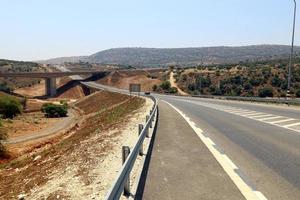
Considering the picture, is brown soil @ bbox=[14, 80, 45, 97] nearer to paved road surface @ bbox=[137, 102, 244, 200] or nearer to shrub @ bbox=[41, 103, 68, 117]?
shrub @ bbox=[41, 103, 68, 117]

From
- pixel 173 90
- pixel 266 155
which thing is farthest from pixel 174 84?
pixel 266 155

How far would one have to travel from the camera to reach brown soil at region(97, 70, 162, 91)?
132 m

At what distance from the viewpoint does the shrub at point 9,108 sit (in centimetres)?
7362

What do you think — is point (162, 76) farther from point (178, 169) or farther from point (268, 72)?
point (178, 169)

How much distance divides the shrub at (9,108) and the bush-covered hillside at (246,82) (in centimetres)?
4191

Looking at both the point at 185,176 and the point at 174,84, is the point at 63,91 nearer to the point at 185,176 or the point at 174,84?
the point at 174,84

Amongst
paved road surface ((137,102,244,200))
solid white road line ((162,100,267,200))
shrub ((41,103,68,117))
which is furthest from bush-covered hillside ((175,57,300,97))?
paved road surface ((137,102,244,200))

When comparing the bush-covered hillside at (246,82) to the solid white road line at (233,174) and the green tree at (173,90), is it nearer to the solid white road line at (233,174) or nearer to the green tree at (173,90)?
the green tree at (173,90)

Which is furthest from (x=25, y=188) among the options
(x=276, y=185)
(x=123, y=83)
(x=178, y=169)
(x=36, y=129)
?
(x=123, y=83)

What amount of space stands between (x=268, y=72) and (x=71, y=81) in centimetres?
7656

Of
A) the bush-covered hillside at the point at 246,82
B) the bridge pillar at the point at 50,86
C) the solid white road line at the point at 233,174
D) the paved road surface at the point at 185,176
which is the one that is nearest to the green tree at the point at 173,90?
the bush-covered hillside at the point at 246,82

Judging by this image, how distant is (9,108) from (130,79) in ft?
224

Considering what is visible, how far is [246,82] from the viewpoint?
87.9 metres

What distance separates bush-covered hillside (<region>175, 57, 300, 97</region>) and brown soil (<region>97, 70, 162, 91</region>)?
51.6ft
